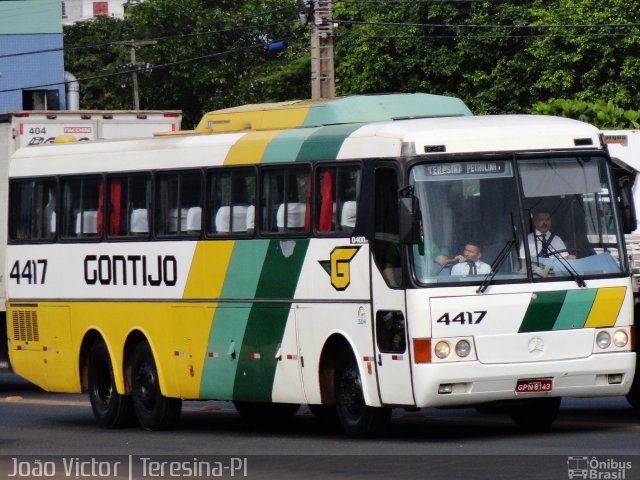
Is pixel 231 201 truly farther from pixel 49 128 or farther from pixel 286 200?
pixel 49 128

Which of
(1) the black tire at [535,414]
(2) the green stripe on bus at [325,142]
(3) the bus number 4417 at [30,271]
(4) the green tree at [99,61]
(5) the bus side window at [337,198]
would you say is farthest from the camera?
(4) the green tree at [99,61]

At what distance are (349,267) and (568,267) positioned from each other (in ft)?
6.25

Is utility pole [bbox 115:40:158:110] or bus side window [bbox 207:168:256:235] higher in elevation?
utility pole [bbox 115:40:158:110]

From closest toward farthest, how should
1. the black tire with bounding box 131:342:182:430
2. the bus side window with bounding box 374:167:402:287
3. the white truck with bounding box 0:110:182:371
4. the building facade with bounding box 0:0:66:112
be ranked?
the bus side window with bounding box 374:167:402:287, the black tire with bounding box 131:342:182:430, the white truck with bounding box 0:110:182:371, the building facade with bounding box 0:0:66:112

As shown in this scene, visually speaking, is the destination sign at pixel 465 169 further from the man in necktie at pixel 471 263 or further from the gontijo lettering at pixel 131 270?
the gontijo lettering at pixel 131 270

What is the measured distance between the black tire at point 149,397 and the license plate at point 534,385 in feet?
15.9

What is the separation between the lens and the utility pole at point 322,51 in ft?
106

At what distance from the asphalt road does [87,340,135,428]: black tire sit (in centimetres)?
27

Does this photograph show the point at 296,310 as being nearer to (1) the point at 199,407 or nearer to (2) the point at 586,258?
(2) the point at 586,258

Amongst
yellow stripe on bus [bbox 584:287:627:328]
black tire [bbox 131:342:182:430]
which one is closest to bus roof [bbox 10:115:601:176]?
yellow stripe on bus [bbox 584:287:627:328]

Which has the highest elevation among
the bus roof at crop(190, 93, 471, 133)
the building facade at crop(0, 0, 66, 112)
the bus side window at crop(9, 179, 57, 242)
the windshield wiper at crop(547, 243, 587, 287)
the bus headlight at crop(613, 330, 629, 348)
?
the building facade at crop(0, 0, 66, 112)

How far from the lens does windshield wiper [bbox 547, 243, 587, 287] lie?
47.9ft

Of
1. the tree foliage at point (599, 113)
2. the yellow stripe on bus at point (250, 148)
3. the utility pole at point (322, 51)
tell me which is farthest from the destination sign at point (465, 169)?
the utility pole at point (322, 51)

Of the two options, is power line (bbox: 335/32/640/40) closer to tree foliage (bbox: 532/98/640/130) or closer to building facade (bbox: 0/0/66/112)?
building facade (bbox: 0/0/66/112)
